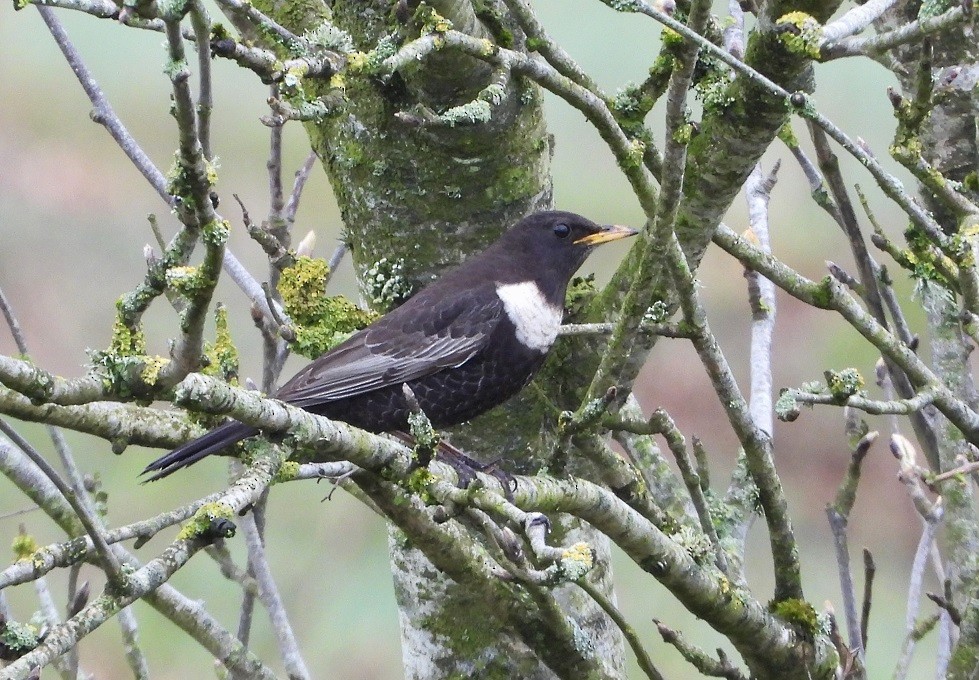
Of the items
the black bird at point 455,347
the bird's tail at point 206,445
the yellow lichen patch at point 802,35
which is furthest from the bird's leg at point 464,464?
the yellow lichen patch at point 802,35

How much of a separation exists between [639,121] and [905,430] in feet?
14.6

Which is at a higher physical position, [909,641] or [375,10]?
[375,10]

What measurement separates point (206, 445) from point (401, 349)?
32.2 inches

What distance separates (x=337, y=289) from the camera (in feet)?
25.0

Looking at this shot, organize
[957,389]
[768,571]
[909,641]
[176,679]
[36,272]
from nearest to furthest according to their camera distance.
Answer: [909,641], [957,389], [176,679], [768,571], [36,272]

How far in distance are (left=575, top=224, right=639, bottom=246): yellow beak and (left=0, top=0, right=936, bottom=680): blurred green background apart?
114 inches

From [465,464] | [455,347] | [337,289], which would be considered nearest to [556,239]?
[455,347]

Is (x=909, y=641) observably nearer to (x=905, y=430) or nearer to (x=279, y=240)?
(x=279, y=240)

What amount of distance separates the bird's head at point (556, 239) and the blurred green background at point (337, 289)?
2.90 meters

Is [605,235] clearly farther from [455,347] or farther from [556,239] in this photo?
[455,347]

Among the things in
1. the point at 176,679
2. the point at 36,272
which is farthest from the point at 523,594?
the point at 36,272

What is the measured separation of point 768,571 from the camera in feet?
22.0

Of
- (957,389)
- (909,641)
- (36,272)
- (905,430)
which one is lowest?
(909,641)

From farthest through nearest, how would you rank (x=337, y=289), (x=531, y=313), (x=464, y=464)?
(x=337, y=289) → (x=531, y=313) → (x=464, y=464)
